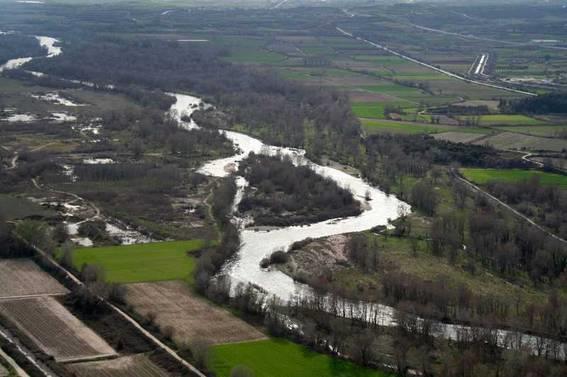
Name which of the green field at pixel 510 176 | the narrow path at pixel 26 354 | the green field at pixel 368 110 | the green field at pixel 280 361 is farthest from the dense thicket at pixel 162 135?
the green field at pixel 280 361

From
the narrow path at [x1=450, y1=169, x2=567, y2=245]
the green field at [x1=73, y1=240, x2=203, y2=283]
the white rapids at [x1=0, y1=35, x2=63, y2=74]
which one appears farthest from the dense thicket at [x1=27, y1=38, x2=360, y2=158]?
the green field at [x1=73, y1=240, x2=203, y2=283]

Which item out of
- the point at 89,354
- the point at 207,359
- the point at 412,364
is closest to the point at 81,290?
the point at 89,354

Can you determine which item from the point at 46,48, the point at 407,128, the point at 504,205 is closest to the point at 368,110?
the point at 407,128

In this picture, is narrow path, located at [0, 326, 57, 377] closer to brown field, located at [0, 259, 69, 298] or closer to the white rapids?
brown field, located at [0, 259, 69, 298]

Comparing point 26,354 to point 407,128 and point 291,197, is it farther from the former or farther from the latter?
point 407,128

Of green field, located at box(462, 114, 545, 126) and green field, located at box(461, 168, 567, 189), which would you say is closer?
green field, located at box(461, 168, 567, 189)

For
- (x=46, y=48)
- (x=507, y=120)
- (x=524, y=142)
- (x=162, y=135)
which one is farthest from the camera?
(x=46, y=48)
